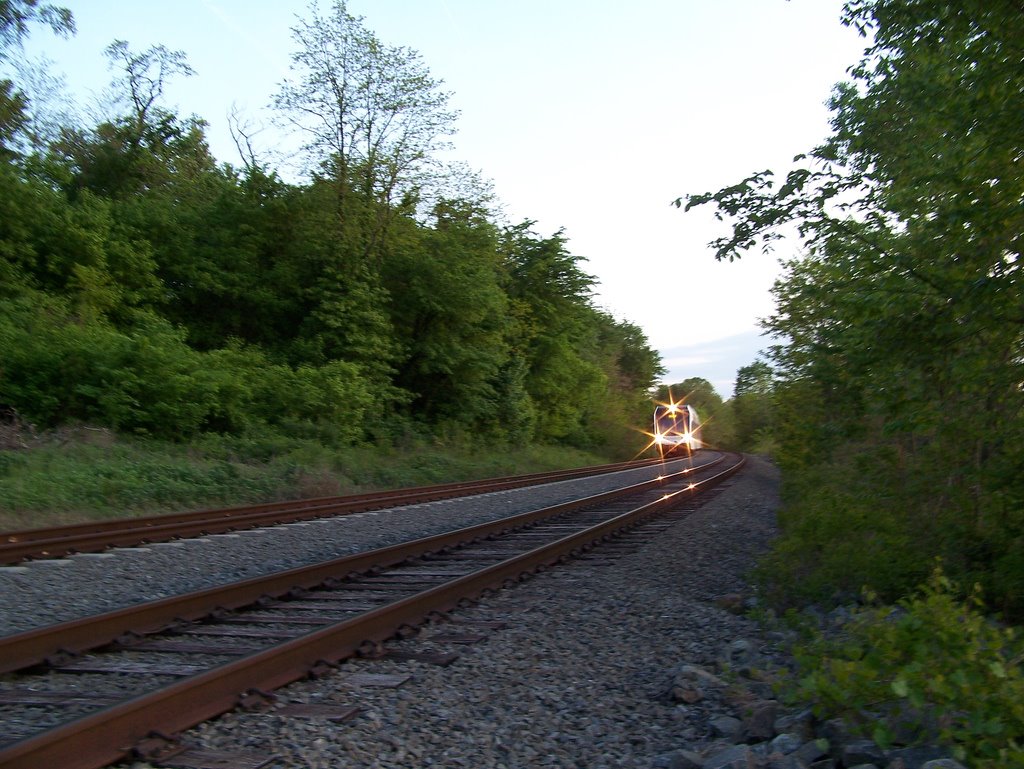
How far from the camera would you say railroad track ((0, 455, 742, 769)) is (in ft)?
14.9

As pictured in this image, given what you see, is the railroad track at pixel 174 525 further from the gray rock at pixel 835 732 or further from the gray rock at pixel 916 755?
the gray rock at pixel 916 755

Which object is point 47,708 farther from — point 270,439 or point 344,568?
point 270,439

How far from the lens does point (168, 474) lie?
57.0 feet

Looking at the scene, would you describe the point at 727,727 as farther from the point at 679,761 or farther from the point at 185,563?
the point at 185,563

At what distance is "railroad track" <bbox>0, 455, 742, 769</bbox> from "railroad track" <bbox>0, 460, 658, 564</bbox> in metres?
3.71

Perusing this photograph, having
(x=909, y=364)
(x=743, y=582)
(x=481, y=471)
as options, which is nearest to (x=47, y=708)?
(x=909, y=364)

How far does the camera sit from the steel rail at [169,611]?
20.1ft

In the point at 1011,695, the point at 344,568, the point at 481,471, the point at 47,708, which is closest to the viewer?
the point at 1011,695

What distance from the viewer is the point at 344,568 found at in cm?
972

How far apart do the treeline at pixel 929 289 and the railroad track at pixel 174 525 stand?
8159 mm

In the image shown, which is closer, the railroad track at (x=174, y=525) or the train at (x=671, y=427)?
Result: the railroad track at (x=174, y=525)

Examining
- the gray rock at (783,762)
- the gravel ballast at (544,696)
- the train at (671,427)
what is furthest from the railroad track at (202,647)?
the train at (671,427)

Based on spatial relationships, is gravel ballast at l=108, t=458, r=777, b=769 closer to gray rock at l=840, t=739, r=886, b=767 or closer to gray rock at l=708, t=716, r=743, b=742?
gray rock at l=708, t=716, r=743, b=742

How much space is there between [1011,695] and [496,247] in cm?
3426
